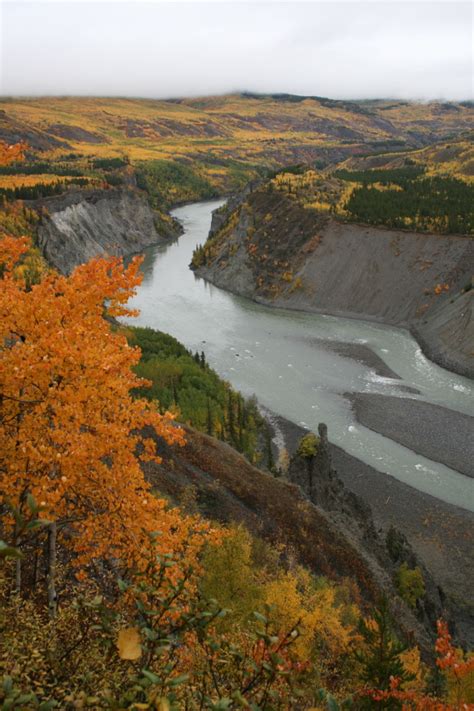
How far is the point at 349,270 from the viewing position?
94000 millimetres

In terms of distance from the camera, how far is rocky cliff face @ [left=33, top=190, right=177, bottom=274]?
108438mm

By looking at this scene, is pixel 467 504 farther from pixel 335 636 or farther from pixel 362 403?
pixel 335 636

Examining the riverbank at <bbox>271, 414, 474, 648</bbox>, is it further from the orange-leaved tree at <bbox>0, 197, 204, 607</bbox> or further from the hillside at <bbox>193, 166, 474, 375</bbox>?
the hillside at <bbox>193, 166, 474, 375</bbox>

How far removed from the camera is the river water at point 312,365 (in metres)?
47.4

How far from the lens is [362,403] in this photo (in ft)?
187

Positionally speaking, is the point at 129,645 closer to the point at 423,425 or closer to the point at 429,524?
the point at 429,524

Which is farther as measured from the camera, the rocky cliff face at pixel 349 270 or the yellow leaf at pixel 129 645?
the rocky cliff face at pixel 349 270

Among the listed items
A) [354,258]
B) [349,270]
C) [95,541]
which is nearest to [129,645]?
[95,541]

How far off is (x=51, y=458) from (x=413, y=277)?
83.9 metres

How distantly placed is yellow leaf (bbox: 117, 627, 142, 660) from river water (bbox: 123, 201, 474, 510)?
132 ft

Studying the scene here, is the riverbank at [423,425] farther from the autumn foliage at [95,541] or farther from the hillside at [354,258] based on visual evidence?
the autumn foliage at [95,541]

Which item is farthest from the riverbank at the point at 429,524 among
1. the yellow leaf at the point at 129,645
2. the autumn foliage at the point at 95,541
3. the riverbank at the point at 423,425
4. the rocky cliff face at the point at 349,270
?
the yellow leaf at the point at 129,645

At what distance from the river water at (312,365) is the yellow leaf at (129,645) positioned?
132 ft

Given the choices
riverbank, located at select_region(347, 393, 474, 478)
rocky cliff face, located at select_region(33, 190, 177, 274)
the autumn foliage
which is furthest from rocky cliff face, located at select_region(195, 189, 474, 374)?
the autumn foliage
